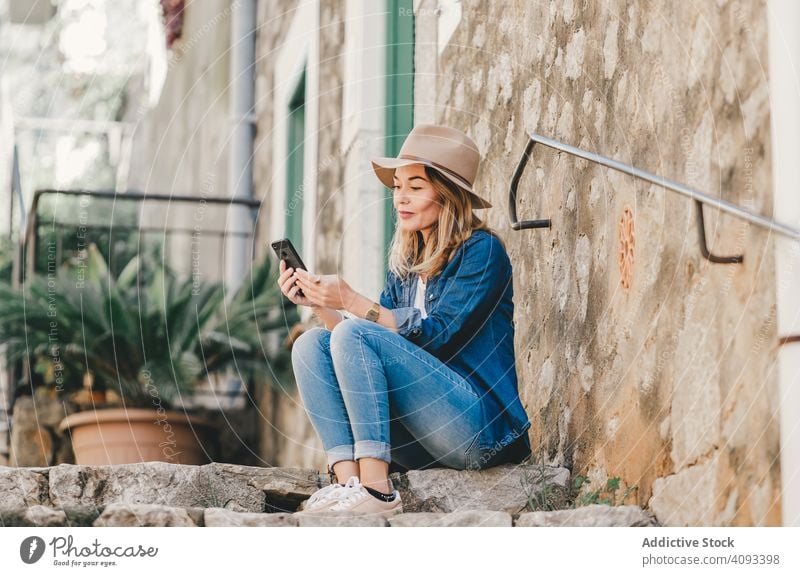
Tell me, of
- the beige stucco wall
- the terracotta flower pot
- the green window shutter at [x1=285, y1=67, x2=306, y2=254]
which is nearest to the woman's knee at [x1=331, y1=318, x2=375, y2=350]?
the terracotta flower pot

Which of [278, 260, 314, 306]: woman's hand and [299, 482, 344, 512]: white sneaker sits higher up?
[278, 260, 314, 306]: woman's hand

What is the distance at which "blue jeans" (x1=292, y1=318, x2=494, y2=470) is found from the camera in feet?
9.45

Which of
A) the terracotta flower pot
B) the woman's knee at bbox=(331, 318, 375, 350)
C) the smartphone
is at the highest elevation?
the smartphone

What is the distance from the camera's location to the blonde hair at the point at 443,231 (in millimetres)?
3113

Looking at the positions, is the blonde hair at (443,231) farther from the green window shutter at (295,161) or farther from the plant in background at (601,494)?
the green window shutter at (295,161)

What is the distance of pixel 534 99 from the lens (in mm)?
3742

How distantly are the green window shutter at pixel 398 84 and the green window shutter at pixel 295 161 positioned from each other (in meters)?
1.46

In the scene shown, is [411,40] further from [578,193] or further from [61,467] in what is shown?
[61,467]

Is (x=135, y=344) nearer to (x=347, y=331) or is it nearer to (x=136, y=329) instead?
(x=136, y=329)

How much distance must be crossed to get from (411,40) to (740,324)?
2787 mm
